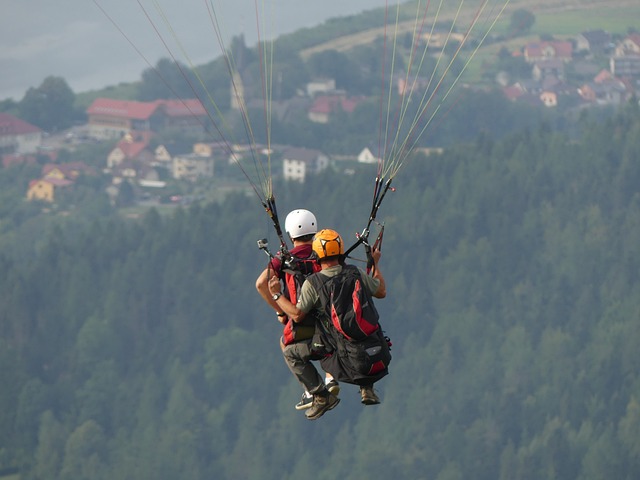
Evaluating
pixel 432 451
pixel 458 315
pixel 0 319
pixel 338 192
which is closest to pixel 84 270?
pixel 0 319

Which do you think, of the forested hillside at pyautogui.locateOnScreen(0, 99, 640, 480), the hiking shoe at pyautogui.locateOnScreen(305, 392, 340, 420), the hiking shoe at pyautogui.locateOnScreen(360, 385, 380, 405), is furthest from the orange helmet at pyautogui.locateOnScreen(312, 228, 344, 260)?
the forested hillside at pyautogui.locateOnScreen(0, 99, 640, 480)

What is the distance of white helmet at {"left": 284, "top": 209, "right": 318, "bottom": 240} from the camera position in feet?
67.6

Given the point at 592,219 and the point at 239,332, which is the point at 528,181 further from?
the point at 239,332

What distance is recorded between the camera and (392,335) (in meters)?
154

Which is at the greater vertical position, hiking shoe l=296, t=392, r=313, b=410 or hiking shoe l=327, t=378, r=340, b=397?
hiking shoe l=327, t=378, r=340, b=397

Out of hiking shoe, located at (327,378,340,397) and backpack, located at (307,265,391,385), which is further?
hiking shoe, located at (327,378,340,397)

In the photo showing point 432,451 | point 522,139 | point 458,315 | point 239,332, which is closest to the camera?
point 432,451

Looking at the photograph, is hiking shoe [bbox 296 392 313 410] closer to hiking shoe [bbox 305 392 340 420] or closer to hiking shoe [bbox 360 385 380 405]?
hiking shoe [bbox 305 392 340 420]

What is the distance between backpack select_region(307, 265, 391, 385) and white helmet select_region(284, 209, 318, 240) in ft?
1.63

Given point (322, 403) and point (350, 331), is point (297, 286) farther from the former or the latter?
point (322, 403)

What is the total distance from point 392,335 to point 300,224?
133234 millimetres

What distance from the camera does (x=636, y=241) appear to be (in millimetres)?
171500

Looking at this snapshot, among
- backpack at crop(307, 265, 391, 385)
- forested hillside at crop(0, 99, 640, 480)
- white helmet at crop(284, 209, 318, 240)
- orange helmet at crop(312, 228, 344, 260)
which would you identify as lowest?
forested hillside at crop(0, 99, 640, 480)

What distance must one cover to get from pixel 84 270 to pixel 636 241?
4878cm
